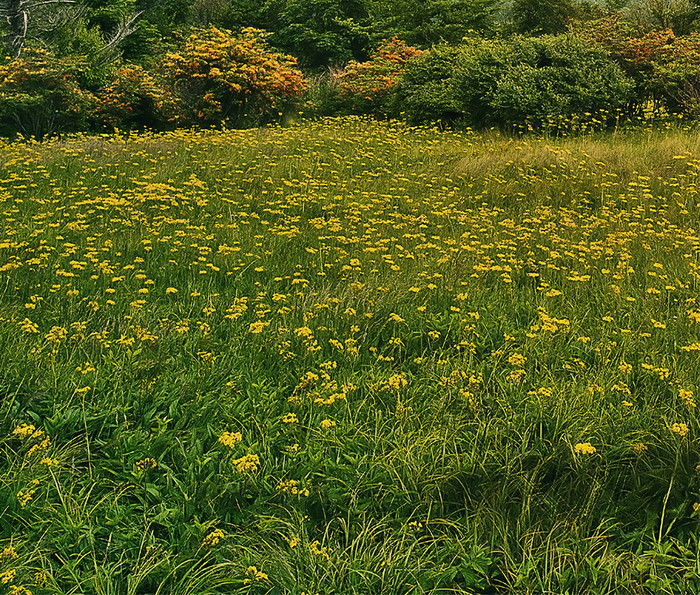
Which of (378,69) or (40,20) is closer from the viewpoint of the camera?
(378,69)

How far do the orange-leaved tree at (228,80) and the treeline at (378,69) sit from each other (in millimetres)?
35

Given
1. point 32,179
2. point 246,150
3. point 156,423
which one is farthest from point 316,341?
point 246,150

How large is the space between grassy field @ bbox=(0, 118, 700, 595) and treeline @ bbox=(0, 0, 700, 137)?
275 inches

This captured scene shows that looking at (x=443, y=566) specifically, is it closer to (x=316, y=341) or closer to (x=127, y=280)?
(x=316, y=341)

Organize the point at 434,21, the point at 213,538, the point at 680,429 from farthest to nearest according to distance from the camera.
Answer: the point at 434,21
the point at 680,429
the point at 213,538

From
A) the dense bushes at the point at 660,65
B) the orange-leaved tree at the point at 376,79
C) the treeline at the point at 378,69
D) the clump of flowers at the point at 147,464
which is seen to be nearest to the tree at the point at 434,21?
the treeline at the point at 378,69

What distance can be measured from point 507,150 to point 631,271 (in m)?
5.22

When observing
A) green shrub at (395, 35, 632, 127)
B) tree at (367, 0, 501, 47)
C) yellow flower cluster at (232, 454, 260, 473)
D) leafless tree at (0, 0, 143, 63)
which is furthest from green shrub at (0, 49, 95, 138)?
yellow flower cluster at (232, 454, 260, 473)

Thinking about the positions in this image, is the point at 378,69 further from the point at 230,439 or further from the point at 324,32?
the point at 230,439

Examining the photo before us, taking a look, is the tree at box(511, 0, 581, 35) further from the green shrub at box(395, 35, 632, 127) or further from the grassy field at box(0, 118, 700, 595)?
the grassy field at box(0, 118, 700, 595)

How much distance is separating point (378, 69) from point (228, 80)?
4.13 metres

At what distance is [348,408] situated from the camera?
2.70 metres

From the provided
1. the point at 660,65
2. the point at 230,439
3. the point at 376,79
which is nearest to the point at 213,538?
the point at 230,439

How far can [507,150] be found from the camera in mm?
9156
